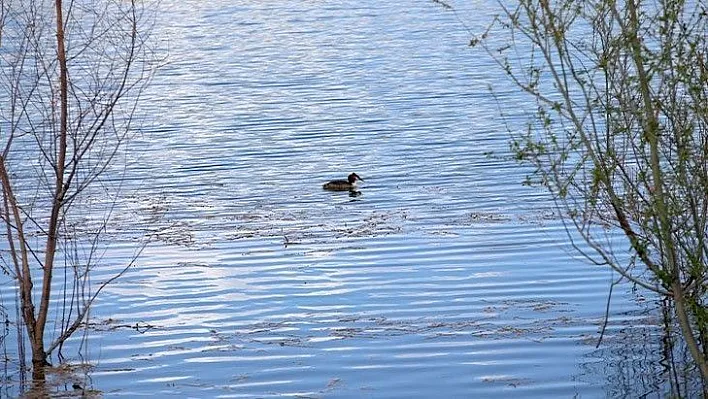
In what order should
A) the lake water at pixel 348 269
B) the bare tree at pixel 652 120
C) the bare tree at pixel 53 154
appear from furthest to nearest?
the lake water at pixel 348 269 → the bare tree at pixel 53 154 → the bare tree at pixel 652 120

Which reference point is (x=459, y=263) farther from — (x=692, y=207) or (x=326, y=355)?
(x=692, y=207)

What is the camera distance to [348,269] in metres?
12.8

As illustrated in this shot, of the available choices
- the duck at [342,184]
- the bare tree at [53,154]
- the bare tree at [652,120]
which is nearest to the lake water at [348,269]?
the duck at [342,184]

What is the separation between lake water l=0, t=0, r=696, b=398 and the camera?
383 inches

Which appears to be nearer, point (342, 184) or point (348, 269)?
point (348, 269)

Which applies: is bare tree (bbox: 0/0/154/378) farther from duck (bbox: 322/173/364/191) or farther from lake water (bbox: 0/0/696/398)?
duck (bbox: 322/173/364/191)

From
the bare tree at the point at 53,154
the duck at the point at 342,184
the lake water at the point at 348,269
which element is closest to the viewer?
the bare tree at the point at 53,154

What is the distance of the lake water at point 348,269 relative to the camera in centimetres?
973

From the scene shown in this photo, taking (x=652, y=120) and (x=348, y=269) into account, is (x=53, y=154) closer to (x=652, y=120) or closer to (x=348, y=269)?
(x=348, y=269)

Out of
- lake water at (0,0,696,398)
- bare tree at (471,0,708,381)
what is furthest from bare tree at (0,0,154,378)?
bare tree at (471,0,708,381)

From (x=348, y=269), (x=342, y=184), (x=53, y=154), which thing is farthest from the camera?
(x=342, y=184)

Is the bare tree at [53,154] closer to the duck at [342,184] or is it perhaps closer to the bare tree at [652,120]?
the duck at [342,184]

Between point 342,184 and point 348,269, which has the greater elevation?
point 342,184

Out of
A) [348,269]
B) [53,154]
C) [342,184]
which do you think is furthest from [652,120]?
[342,184]
